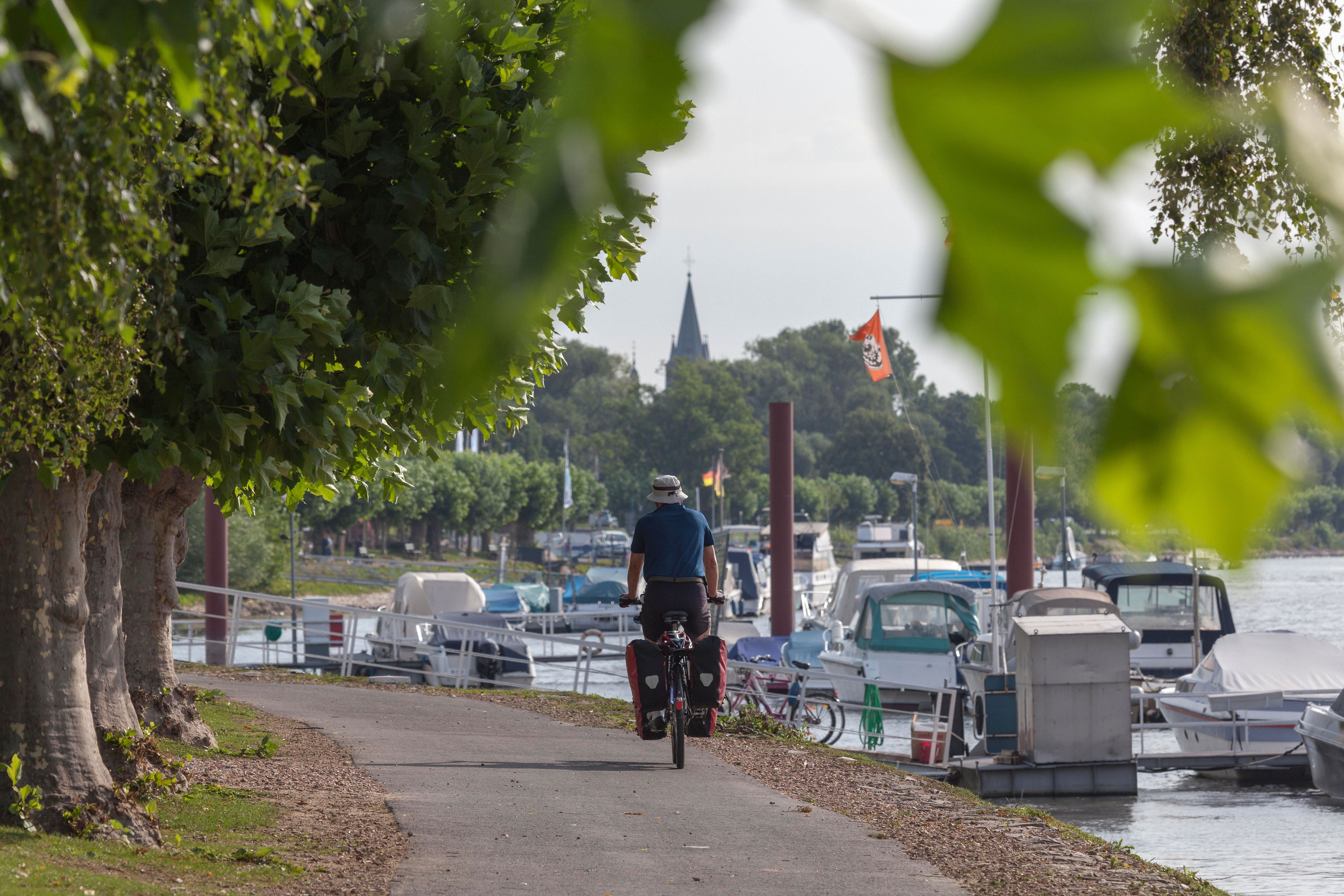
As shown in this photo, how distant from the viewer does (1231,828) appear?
14891mm

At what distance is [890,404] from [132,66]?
2.29 m

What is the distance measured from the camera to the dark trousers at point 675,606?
9391 mm

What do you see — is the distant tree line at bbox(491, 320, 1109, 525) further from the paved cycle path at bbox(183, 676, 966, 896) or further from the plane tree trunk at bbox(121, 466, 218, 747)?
the plane tree trunk at bbox(121, 466, 218, 747)

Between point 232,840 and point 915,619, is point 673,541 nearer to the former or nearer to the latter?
point 232,840

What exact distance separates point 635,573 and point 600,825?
5.98ft

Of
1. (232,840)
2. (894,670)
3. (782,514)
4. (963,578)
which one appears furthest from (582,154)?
(963,578)

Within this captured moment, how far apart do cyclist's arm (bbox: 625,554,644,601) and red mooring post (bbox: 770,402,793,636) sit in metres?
21.8

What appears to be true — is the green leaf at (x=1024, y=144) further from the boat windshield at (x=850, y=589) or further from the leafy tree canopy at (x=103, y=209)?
the boat windshield at (x=850, y=589)

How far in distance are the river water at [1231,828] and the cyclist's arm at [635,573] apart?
391 cm

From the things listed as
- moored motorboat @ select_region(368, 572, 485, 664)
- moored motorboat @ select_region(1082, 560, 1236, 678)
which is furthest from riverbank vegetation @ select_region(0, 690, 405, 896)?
moored motorboat @ select_region(1082, 560, 1236, 678)

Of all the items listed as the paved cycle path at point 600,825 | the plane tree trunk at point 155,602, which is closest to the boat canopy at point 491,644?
the paved cycle path at point 600,825

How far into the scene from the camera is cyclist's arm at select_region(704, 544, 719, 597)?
30.6 feet

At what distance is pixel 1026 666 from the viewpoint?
1410cm

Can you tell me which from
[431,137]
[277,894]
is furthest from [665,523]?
[277,894]
